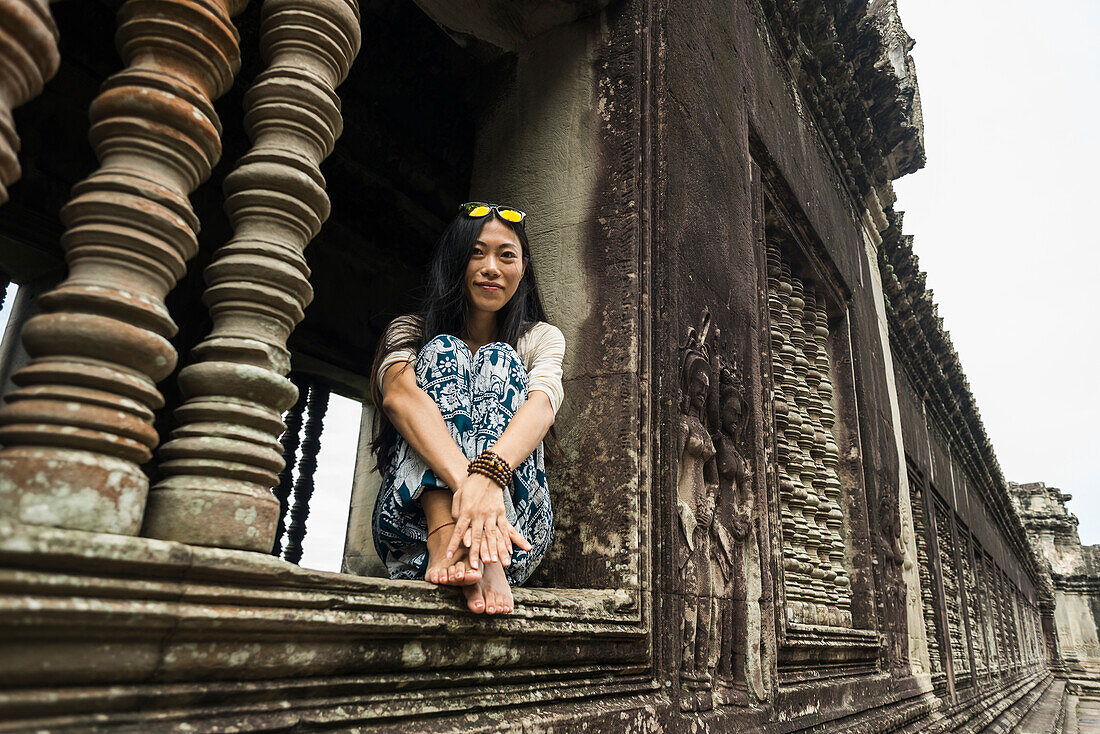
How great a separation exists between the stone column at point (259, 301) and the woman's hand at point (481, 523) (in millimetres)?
452

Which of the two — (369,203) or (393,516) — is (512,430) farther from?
(369,203)

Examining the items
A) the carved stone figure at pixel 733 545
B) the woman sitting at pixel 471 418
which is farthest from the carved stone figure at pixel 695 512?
the woman sitting at pixel 471 418

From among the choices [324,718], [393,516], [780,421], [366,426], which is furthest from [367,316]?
[324,718]

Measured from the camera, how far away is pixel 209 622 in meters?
1.11

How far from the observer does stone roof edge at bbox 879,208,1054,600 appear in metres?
8.31

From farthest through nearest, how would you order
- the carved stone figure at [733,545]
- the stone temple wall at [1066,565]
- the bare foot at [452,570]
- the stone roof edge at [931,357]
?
the stone temple wall at [1066,565] → the stone roof edge at [931,357] → the carved stone figure at [733,545] → the bare foot at [452,570]

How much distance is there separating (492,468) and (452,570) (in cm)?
26

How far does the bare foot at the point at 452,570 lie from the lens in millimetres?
1590

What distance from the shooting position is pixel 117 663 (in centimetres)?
102

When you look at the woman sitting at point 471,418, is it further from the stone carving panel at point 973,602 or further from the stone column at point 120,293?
the stone carving panel at point 973,602

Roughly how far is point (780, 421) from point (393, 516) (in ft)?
12.1

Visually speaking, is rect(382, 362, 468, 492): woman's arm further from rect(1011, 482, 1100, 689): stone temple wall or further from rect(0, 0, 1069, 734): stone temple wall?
rect(1011, 482, 1100, 689): stone temple wall

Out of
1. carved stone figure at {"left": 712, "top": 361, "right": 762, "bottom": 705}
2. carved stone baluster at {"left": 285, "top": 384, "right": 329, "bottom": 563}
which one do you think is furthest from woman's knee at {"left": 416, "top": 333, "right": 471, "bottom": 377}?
carved stone baluster at {"left": 285, "top": 384, "right": 329, "bottom": 563}

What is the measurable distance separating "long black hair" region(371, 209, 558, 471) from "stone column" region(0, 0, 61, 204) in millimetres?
1076
